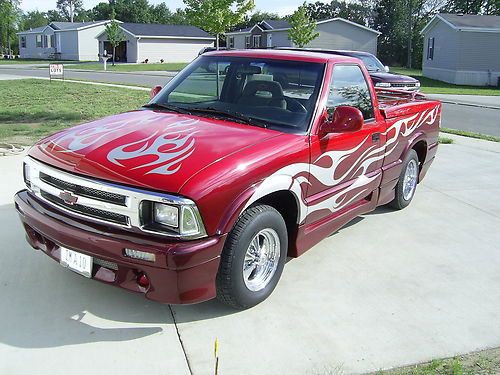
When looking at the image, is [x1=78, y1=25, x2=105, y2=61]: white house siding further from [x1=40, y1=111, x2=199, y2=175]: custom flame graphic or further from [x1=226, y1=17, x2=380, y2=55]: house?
[x1=40, y1=111, x2=199, y2=175]: custom flame graphic

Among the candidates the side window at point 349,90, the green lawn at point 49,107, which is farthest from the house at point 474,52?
the side window at point 349,90

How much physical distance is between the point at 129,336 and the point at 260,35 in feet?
173

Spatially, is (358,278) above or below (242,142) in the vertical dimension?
below

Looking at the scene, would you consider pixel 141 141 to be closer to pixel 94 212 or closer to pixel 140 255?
pixel 94 212

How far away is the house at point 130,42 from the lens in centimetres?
5531

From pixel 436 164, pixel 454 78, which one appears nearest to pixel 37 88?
pixel 436 164

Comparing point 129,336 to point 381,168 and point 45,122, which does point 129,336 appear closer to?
point 381,168

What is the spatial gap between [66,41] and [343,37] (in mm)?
31616

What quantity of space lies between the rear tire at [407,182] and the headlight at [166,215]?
355 centimetres

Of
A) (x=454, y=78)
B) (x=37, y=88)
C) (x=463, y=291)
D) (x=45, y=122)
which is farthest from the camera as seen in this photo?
(x=454, y=78)

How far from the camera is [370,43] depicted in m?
50.7

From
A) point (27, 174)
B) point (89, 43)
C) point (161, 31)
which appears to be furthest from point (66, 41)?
point (27, 174)

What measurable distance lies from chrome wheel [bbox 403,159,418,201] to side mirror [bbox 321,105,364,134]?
223 cm

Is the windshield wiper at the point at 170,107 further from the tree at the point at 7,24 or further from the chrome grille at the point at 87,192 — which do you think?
the tree at the point at 7,24
